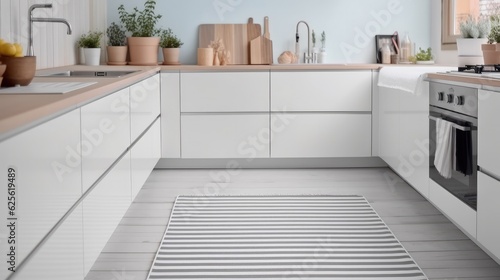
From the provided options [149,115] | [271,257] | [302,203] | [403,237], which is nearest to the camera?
[271,257]

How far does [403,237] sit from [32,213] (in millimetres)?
2147

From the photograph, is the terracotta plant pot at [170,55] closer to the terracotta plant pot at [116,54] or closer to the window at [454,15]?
the terracotta plant pot at [116,54]

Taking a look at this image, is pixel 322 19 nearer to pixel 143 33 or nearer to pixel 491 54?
pixel 143 33

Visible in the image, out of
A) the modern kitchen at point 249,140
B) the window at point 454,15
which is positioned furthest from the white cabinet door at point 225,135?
the window at point 454,15

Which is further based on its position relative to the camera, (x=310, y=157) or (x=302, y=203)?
(x=310, y=157)

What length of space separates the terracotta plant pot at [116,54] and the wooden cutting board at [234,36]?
2.18 ft

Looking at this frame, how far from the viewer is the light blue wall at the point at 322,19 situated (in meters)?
5.73

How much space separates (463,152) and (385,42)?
2.89 m

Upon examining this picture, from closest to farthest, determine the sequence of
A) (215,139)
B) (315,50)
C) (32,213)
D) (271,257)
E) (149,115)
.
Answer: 1. (32,213)
2. (271,257)
3. (149,115)
4. (215,139)
5. (315,50)

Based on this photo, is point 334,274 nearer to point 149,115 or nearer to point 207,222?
point 207,222

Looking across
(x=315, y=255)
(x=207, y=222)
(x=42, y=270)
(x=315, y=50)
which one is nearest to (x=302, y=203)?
(x=207, y=222)

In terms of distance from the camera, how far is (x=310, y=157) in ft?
17.5

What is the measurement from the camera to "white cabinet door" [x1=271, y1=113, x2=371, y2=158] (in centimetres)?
525

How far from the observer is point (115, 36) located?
18.3 feet
